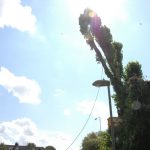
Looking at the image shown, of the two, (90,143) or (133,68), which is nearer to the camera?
Answer: (133,68)

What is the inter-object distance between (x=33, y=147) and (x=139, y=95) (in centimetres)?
11651

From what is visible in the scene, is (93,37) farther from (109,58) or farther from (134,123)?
(134,123)

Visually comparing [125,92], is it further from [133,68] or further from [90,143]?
[90,143]

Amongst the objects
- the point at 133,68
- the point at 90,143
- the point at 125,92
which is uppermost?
the point at 133,68

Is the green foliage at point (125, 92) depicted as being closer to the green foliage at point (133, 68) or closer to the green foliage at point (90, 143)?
the green foliage at point (133, 68)

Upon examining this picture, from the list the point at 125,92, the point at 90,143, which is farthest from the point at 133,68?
the point at 90,143

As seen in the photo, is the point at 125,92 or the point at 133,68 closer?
the point at 125,92

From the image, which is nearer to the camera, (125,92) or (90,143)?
(125,92)

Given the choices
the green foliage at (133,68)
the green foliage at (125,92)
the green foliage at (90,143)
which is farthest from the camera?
the green foliage at (90,143)

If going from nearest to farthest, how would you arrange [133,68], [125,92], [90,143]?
1. [125,92]
2. [133,68]
3. [90,143]

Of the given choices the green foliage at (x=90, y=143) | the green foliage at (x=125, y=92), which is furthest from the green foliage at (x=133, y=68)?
the green foliage at (x=90, y=143)

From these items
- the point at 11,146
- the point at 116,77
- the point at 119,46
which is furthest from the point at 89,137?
the point at 11,146

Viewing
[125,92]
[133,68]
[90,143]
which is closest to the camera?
[125,92]

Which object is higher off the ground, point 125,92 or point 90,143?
point 90,143
